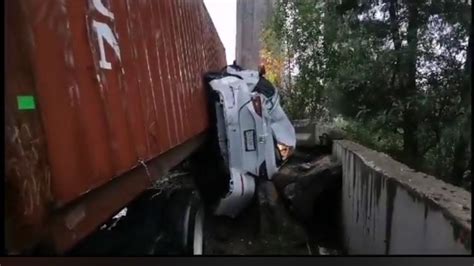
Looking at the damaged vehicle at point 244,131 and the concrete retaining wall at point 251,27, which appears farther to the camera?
the damaged vehicle at point 244,131

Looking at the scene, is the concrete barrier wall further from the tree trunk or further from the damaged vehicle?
the damaged vehicle

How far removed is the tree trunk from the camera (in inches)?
60.3

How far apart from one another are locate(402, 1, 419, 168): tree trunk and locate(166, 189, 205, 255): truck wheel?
0.91m

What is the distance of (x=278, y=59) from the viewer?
2174mm

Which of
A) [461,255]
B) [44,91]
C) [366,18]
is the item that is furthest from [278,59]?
[44,91]

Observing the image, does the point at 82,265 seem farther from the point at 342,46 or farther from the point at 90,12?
the point at 342,46

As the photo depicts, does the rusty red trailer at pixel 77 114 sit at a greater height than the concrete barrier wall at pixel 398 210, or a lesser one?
greater

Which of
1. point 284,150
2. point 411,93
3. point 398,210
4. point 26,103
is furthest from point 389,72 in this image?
point 26,103

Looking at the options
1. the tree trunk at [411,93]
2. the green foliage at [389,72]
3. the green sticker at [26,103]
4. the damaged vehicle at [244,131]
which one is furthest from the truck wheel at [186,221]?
the green sticker at [26,103]

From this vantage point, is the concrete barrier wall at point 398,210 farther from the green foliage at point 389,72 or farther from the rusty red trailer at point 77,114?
the rusty red trailer at point 77,114

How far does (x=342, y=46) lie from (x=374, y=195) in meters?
0.57

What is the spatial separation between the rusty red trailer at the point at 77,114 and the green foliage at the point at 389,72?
0.61 metres

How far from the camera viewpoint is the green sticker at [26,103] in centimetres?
81

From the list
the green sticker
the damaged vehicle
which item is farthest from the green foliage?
the green sticker
